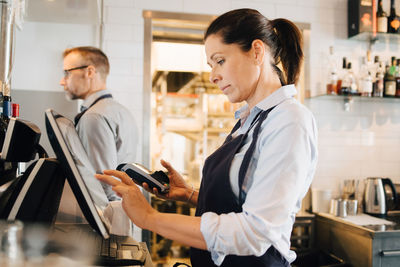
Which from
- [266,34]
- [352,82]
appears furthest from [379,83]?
[266,34]

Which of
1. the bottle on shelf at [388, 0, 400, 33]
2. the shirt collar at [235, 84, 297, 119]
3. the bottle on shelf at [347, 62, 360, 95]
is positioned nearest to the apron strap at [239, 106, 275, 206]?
the shirt collar at [235, 84, 297, 119]

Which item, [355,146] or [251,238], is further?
[355,146]

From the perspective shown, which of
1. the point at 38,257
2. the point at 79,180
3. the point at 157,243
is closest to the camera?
the point at 38,257

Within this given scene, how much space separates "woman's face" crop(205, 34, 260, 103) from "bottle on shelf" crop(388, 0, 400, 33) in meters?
2.68

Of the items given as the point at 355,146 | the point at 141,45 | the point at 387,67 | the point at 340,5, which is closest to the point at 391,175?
the point at 355,146

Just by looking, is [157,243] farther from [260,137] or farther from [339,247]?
[260,137]

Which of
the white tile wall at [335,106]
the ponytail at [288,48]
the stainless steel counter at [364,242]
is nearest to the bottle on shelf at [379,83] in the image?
the white tile wall at [335,106]

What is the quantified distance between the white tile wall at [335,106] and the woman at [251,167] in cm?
201

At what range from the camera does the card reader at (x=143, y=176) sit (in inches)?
50.2

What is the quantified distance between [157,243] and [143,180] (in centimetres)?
365

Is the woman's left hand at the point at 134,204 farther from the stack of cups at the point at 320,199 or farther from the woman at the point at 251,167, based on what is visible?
the stack of cups at the point at 320,199

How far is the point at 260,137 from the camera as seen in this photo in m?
1.08

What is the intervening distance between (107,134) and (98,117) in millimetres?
109

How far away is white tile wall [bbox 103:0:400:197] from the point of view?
325 centimetres
